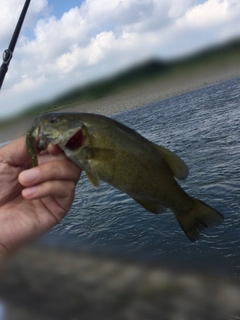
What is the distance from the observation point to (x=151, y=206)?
270cm

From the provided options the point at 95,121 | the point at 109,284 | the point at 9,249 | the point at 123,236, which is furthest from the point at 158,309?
the point at 123,236

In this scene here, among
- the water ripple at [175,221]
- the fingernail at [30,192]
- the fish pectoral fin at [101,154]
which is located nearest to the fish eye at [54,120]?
the fish pectoral fin at [101,154]

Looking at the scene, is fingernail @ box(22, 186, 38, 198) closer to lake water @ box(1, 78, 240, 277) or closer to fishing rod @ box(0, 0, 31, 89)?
fishing rod @ box(0, 0, 31, 89)

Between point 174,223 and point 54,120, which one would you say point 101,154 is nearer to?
point 54,120

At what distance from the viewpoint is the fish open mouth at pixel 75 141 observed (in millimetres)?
2592

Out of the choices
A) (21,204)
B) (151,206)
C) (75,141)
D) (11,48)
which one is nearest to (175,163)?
(151,206)

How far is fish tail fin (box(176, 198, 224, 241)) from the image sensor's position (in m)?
2.77

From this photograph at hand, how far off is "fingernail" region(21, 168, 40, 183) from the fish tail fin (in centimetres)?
103

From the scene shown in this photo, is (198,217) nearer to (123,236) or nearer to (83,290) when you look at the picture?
(83,290)

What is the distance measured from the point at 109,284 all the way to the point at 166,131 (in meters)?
18.0

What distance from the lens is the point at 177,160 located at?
2.79 metres

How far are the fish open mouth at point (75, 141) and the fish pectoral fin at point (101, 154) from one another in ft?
0.30

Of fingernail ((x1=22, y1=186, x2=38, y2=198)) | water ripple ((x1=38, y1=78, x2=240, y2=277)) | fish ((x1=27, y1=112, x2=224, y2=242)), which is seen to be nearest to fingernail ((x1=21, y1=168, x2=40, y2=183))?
fingernail ((x1=22, y1=186, x2=38, y2=198))

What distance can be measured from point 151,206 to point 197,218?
362 millimetres
